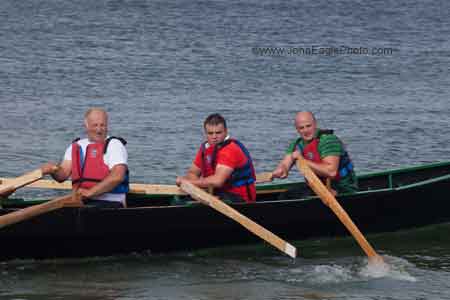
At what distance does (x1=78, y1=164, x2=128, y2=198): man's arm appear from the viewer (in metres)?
11.2

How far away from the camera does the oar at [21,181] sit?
11383mm

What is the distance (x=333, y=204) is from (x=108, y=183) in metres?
2.35

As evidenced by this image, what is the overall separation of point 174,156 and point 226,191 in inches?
250

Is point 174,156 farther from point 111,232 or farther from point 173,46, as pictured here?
point 173,46

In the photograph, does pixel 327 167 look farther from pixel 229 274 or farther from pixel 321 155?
pixel 229 274

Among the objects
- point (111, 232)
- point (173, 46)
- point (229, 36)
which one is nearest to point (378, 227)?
point (111, 232)

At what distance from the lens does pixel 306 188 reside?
1280 cm

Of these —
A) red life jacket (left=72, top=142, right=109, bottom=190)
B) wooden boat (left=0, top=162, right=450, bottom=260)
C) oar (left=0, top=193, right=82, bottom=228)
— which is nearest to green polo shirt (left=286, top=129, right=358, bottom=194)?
wooden boat (left=0, top=162, right=450, bottom=260)

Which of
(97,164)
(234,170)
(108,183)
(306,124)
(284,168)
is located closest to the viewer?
(108,183)

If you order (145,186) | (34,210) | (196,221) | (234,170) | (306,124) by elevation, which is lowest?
(196,221)

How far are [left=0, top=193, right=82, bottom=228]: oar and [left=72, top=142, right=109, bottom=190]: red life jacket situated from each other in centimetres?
27

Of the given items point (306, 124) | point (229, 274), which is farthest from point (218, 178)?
point (306, 124)

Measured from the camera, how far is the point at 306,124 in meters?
12.1

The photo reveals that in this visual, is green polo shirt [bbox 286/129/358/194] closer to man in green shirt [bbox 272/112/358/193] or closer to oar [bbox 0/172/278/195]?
man in green shirt [bbox 272/112/358/193]
